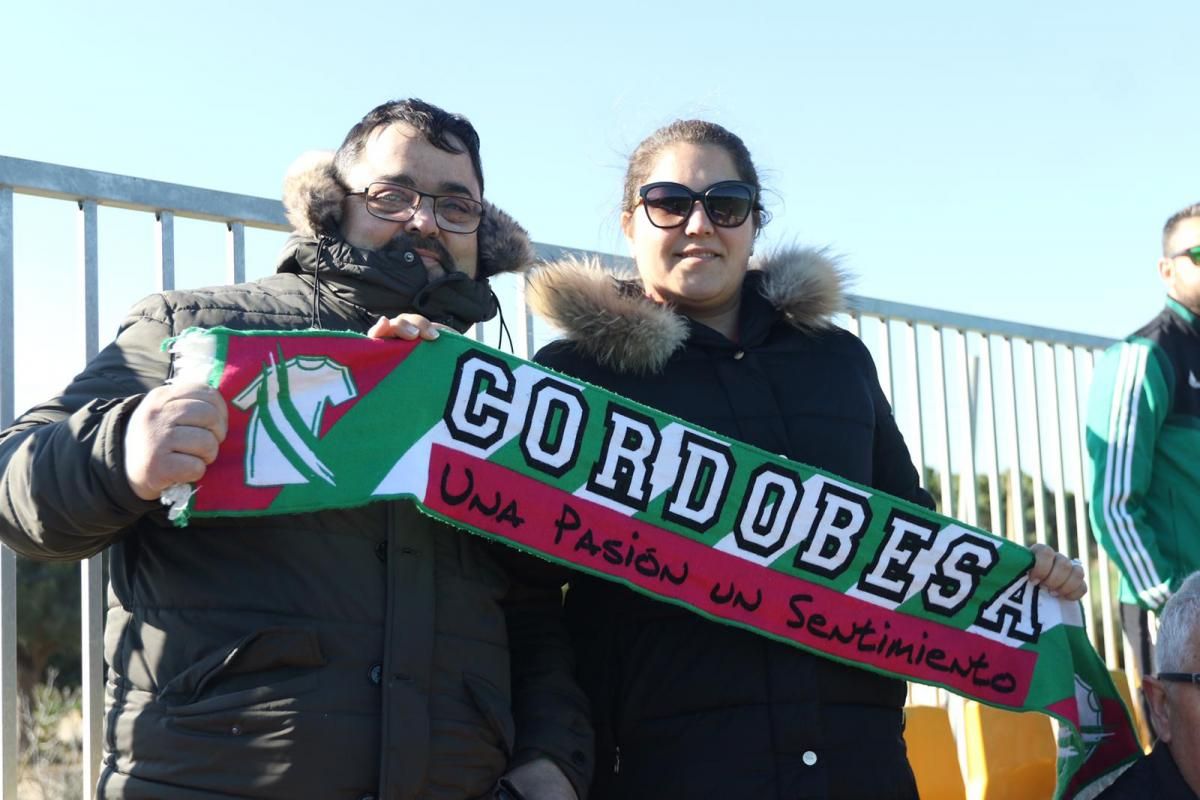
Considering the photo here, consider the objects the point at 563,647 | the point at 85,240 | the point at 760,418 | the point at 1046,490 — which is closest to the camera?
the point at 563,647

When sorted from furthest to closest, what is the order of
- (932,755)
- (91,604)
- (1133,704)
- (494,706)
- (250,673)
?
(1133,704)
(932,755)
(91,604)
(494,706)
(250,673)

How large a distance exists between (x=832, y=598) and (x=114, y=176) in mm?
2419

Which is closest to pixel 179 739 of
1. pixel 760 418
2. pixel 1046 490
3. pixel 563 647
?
pixel 563 647

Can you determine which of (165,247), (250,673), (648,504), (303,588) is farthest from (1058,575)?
(165,247)

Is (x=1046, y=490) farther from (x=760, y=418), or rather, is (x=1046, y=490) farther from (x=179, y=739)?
(x=179, y=739)

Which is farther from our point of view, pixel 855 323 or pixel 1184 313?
pixel 855 323

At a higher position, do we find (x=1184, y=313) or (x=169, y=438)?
(x=1184, y=313)

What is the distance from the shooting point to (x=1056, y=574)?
11.8 ft

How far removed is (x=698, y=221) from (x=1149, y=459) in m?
2.42

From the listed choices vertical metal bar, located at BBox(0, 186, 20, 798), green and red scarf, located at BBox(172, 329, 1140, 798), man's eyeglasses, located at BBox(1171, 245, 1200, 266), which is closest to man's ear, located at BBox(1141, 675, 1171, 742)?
green and red scarf, located at BBox(172, 329, 1140, 798)

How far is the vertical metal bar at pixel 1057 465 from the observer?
6844 millimetres

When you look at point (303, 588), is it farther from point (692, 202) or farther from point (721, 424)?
point (692, 202)

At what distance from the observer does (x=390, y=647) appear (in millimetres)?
2590

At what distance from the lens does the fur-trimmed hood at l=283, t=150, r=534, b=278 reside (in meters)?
3.09
